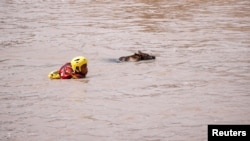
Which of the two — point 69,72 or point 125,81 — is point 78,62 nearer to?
point 69,72

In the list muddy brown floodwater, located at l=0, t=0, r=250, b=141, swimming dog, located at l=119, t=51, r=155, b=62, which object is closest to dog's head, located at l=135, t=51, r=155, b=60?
swimming dog, located at l=119, t=51, r=155, b=62

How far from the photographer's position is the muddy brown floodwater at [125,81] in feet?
22.7

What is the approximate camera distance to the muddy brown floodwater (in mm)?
6934

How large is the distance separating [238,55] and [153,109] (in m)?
5.29

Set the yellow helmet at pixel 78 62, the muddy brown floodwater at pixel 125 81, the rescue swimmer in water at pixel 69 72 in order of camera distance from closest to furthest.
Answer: the muddy brown floodwater at pixel 125 81, the yellow helmet at pixel 78 62, the rescue swimmer in water at pixel 69 72

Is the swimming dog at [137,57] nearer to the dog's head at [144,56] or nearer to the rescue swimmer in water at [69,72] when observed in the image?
the dog's head at [144,56]

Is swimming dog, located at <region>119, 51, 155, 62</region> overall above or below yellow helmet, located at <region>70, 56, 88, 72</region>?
below

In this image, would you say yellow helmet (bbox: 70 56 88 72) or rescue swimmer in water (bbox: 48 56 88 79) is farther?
rescue swimmer in water (bbox: 48 56 88 79)

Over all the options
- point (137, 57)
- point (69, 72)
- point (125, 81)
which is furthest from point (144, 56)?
point (69, 72)

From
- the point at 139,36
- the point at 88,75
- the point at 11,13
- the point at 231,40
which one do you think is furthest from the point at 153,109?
the point at 11,13

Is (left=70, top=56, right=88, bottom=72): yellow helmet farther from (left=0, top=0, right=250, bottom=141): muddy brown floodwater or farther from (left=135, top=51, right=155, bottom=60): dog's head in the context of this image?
(left=135, top=51, right=155, bottom=60): dog's head

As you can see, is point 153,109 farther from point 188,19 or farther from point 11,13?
point 11,13

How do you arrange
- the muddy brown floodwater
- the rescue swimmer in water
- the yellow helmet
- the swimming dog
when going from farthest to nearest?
the swimming dog, the rescue swimmer in water, the yellow helmet, the muddy brown floodwater

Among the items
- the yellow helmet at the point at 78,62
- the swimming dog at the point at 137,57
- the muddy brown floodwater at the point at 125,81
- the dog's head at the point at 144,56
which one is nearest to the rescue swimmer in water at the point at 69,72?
the yellow helmet at the point at 78,62
